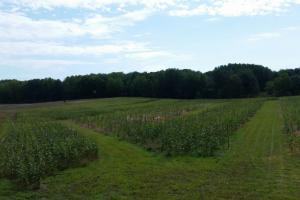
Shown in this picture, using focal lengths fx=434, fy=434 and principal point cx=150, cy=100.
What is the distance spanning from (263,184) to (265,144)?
11264mm

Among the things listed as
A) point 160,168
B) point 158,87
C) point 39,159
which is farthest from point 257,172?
point 158,87

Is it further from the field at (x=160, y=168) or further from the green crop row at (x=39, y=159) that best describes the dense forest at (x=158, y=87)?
the green crop row at (x=39, y=159)

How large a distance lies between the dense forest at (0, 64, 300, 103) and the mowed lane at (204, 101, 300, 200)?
103m

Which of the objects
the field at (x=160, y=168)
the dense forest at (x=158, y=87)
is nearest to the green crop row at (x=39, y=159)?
the field at (x=160, y=168)

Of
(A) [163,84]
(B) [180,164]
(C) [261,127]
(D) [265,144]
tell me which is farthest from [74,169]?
(A) [163,84]

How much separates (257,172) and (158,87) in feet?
385

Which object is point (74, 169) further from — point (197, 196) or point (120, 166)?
point (197, 196)

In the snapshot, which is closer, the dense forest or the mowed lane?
→ the mowed lane

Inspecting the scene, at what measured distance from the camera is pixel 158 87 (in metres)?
136

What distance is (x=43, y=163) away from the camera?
63.7 feet

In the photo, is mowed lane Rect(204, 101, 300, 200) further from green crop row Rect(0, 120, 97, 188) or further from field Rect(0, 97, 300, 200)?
green crop row Rect(0, 120, 97, 188)

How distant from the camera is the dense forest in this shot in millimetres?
130750

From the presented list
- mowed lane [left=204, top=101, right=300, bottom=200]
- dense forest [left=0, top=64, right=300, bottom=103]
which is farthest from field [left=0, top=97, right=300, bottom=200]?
dense forest [left=0, top=64, right=300, bottom=103]

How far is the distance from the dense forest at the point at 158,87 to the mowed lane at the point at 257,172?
4065 inches
